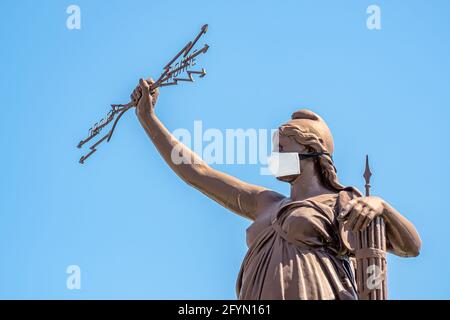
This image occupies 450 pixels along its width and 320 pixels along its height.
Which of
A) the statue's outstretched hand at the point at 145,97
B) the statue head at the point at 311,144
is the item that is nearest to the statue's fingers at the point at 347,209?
the statue head at the point at 311,144

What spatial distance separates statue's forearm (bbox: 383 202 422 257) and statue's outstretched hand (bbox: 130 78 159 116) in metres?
4.23

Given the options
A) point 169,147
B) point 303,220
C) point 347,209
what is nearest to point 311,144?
point 303,220

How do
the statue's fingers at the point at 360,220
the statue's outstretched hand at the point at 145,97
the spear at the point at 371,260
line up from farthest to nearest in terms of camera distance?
the statue's outstretched hand at the point at 145,97 → the statue's fingers at the point at 360,220 → the spear at the point at 371,260

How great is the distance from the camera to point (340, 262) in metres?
26.8

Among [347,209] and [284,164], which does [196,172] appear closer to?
[284,164]

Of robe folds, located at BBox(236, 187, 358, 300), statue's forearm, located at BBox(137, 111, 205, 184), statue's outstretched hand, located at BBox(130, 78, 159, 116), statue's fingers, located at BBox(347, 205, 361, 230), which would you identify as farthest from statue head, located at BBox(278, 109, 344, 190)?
statue's outstretched hand, located at BBox(130, 78, 159, 116)

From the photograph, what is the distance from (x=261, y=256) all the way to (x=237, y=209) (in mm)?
1485

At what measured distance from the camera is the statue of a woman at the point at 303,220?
86.2 feet

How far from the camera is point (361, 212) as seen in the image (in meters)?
26.2

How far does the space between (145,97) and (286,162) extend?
2561 mm

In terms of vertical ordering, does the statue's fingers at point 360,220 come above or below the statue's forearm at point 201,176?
below

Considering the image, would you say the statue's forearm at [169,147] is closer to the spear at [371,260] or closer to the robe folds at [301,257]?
the robe folds at [301,257]

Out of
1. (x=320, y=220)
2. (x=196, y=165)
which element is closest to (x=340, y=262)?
(x=320, y=220)
